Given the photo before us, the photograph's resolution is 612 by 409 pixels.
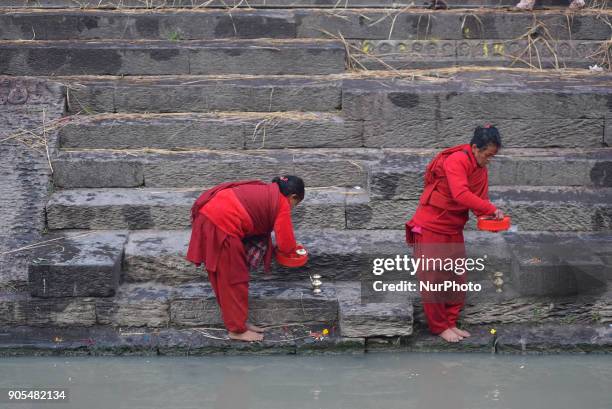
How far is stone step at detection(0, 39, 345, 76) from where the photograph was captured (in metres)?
8.56

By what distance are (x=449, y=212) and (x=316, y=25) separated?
3505mm

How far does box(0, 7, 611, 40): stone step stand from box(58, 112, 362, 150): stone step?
1501mm

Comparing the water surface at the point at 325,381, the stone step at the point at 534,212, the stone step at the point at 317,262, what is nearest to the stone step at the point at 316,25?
the stone step at the point at 534,212

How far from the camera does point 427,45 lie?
9.12m

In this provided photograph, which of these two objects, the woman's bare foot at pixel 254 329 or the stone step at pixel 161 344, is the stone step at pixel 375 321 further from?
the woman's bare foot at pixel 254 329

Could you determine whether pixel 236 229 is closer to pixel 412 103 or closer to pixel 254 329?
pixel 254 329

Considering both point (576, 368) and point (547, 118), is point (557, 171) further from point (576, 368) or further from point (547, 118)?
point (576, 368)

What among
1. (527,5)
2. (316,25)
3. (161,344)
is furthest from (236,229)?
(527,5)

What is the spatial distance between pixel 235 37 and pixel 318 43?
84cm

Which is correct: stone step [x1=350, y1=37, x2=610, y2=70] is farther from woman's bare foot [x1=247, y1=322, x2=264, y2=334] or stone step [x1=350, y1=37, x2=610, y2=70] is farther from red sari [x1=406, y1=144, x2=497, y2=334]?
woman's bare foot [x1=247, y1=322, x2=264, y2=334]

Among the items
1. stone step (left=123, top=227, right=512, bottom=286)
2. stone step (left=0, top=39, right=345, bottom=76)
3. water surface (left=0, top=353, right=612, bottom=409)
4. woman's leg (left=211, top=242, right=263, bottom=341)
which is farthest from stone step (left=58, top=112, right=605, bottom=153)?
water surface (left=0, top=353, right=612, bottom=409)

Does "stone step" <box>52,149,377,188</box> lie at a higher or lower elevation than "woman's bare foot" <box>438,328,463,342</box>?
higher

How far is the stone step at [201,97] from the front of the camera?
26.8ft

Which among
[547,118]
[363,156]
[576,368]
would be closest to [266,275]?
[363,156]
